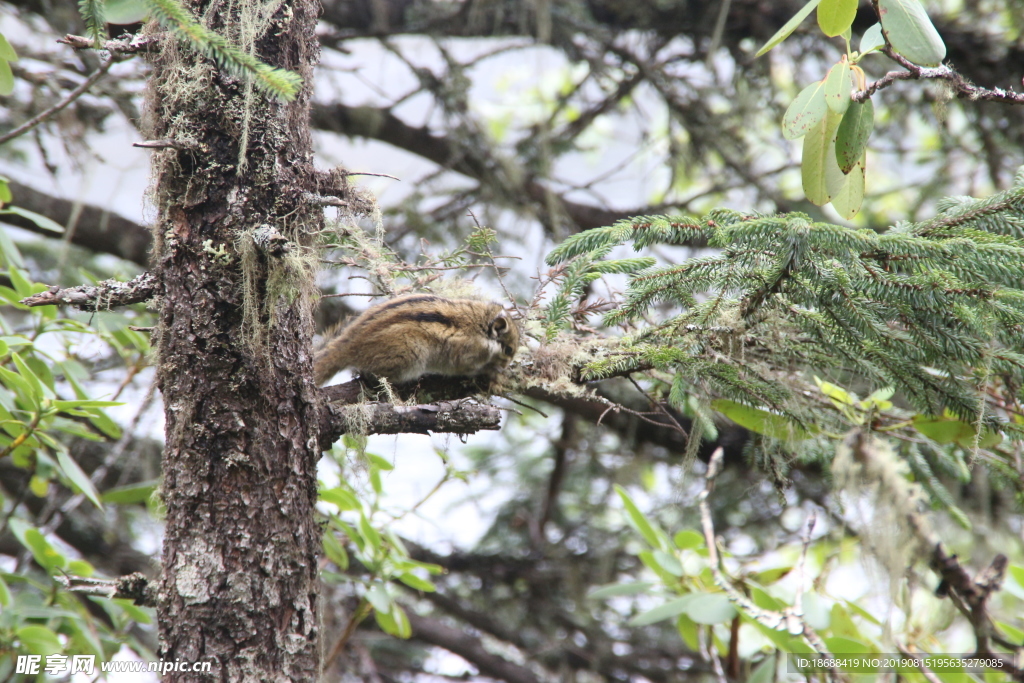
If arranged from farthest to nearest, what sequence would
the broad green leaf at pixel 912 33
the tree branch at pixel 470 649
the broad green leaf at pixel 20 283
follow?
1. the tree branch at pixel 470 649
2. the broad green leaf at pixel 20 283
3. the broad green leaf at pixel 912 33

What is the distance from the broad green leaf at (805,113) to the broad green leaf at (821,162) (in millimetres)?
84

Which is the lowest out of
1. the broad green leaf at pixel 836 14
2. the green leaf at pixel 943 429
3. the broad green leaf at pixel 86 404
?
the green leaf at pixel 943 429

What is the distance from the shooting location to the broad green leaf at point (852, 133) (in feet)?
5.16

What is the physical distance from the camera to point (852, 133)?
1.57 meters

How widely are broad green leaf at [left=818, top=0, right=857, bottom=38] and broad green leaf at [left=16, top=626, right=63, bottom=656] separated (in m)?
2.57

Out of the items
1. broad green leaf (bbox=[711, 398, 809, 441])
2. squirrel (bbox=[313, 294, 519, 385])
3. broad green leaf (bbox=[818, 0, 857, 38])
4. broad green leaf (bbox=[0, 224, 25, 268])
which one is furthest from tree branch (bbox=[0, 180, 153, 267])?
broad green leaf (bbox=[818, 0, 857, 38])

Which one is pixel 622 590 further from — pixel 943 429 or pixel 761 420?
pixel 943 429

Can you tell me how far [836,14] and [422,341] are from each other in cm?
167

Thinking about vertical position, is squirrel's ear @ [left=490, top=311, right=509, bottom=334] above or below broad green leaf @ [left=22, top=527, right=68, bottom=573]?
above

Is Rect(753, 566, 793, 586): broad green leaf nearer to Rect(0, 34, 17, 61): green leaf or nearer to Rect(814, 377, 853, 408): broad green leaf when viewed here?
Rect(814, 377, 853, 408): broad green leaf

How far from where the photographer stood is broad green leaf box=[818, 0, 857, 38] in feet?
4.95

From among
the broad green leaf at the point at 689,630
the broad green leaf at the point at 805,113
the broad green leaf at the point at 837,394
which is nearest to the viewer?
the broad green leaf at the point at 805,113

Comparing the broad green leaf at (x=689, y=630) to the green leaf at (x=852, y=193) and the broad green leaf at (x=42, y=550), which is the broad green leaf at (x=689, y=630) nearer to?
the green leaf at (x=852, y=193)

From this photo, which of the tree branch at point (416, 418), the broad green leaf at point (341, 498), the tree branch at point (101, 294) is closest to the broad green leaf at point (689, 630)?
the broad green leaf at point (341, 498)
